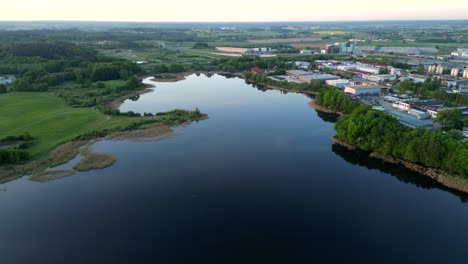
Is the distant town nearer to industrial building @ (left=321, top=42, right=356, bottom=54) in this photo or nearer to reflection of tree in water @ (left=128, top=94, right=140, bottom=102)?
industrial building @ (left=321, top=42, right=356, bottom=54)

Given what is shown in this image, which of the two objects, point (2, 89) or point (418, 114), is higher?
point (2, 89)

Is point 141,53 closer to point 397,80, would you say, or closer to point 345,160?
point 397,80

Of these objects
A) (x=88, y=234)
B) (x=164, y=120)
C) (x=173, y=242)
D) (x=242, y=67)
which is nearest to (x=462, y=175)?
(x=173, y=242)

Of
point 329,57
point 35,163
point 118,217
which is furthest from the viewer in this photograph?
point 329,57

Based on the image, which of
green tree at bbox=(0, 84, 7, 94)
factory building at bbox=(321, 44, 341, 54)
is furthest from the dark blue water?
factory building at bbox=(321, 44, 341, 54)

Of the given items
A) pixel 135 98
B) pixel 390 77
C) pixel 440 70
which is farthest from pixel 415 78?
pixel 135 98

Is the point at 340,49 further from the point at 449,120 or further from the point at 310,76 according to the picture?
the point at 449,120
